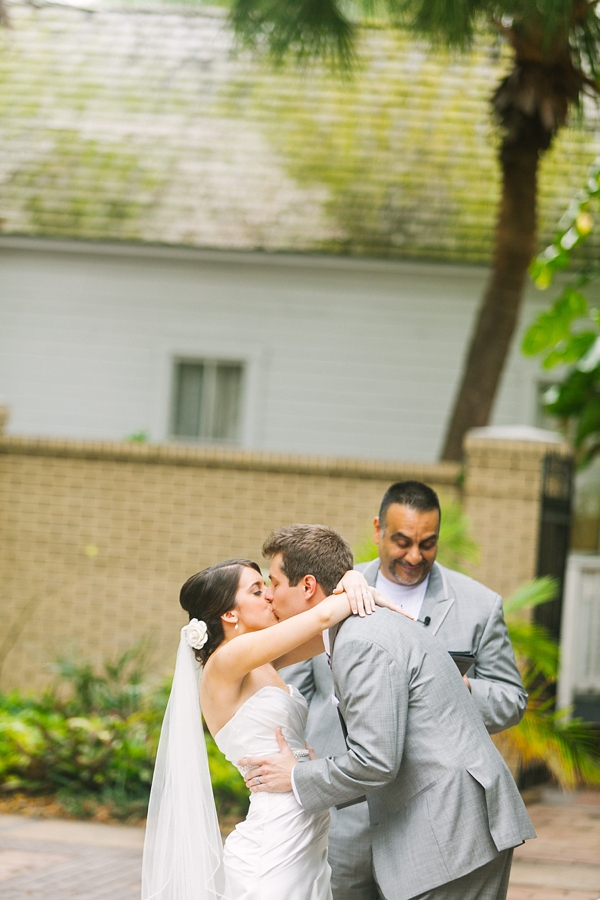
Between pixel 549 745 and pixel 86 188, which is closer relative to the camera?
pixel 549 745

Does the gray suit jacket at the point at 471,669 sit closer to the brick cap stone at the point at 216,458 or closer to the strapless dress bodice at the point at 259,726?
the strapless dress bodice at the point at 259,726

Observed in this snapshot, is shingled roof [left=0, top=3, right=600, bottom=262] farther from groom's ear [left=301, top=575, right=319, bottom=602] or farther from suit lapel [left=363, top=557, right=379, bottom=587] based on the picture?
groom's ear [left=301, top=575, right=319, bottom=602]

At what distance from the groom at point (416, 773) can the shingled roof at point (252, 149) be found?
30.6ft

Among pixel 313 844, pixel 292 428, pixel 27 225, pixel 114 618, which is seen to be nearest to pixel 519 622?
pixel 114 618

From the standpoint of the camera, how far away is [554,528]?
28.8ft

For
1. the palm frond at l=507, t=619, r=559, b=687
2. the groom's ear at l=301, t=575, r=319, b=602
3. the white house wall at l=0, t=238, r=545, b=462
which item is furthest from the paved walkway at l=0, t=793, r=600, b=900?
the white house wall at l=0, t=238, r=545, b=462

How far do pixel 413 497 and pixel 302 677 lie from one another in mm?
798

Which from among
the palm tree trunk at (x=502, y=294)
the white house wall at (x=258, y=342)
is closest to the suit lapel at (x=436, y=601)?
the palm tree trunk at (x=502, y=294)

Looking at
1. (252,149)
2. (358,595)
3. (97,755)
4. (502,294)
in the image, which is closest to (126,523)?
(97,755)

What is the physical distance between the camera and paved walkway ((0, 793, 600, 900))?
535cm

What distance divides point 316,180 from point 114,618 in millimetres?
5870

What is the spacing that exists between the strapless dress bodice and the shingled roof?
905cm

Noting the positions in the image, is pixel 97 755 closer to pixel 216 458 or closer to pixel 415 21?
pixel 216 458

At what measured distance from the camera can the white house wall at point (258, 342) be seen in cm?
1214
